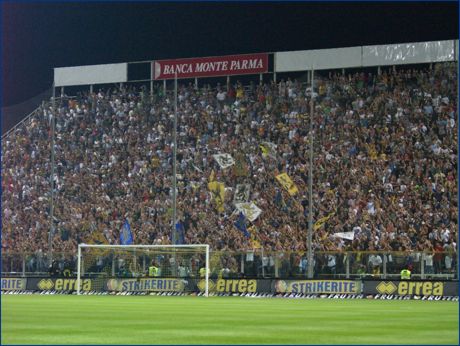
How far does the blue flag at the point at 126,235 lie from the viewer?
52.1 metres

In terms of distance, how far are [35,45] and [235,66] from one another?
45.2 ft

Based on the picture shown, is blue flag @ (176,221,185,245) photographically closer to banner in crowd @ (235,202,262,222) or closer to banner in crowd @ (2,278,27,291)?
banner in crowd @ (235,202,262,222)

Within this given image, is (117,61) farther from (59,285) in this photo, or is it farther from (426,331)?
(426,331)

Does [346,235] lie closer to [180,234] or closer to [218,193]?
[218,193]

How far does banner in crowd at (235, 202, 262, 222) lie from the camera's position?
165ft

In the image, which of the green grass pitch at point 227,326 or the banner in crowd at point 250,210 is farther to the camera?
the banner in crowd at point 250,210

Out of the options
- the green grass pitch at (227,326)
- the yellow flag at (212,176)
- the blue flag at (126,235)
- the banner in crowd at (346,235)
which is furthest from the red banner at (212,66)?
the green grass pitch at (227,326)

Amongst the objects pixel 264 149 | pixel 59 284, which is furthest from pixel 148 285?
pixel 264 149

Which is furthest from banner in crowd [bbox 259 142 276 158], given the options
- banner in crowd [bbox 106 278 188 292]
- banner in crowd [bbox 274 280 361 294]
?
banner in crowd [bbox 274 280 361 294]

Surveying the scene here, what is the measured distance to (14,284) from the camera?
47688 mm

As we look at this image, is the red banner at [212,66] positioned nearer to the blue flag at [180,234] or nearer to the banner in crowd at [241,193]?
the banner in crowd at [241,193]

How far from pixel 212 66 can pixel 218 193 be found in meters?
14.4

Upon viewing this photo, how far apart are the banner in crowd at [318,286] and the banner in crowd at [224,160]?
12.7m

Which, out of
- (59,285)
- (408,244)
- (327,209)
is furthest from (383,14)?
(59,285)
